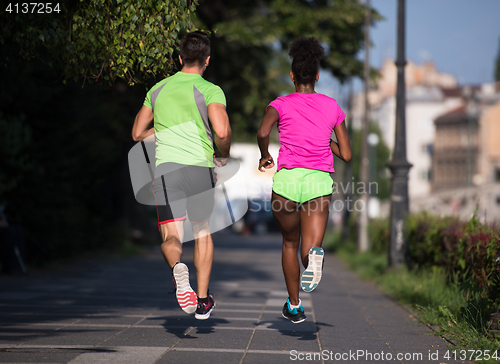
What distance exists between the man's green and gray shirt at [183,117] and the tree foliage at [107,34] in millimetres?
862

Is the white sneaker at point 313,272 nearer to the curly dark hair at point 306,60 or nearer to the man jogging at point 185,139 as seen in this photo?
the man jogging at point 185,139

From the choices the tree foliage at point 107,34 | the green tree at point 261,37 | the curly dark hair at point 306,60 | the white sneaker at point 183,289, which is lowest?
the white sneaker at point 183,289

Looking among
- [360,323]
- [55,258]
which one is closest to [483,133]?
[55,258]

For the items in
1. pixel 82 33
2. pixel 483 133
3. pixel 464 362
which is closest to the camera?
pixel 464 362

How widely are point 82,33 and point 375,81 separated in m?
15.7

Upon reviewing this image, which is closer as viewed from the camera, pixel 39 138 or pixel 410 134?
pixel 39 138

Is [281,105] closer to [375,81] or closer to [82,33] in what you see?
[82,33]

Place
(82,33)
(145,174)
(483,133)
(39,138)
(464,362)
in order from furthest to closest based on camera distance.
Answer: (483,133), (39,138), (82,33), (145,174), (464,362)

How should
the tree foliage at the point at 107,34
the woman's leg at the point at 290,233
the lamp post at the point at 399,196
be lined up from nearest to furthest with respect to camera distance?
the woman's leg at the point at 290,233 < the tree foliage at the point at 107,34 < the lamp post at the point at 399,196

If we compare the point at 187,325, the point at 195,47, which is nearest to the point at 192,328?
the point at 187,325

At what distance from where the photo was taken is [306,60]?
5.29m

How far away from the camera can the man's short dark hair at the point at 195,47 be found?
504cm

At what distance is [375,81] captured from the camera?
20.5 metres

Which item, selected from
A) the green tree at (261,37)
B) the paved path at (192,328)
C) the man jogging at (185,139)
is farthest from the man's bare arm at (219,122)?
the green tree at (261,37)
